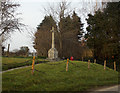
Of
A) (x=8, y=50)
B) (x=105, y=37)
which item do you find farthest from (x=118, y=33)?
(x=8, y=50)

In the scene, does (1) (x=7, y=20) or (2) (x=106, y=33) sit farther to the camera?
(2) (x=106, y=33)

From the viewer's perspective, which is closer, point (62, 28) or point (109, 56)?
point (109, 56)

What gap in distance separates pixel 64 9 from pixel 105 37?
38.7 ft

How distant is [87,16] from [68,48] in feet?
30.6

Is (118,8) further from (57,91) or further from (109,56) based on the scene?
(57,91)

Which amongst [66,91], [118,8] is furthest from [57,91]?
[118,8]

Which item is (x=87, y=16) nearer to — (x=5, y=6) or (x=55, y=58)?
(x=55, y=58)

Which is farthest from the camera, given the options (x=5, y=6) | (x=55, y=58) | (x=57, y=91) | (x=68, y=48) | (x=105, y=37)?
(x=68, y=48)

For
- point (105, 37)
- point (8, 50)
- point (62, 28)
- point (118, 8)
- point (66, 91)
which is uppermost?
point (118, 8)

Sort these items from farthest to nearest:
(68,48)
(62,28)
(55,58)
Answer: (68,48) → (62,28) → (55,58)

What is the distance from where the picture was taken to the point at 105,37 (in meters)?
28.8

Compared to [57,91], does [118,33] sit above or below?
above

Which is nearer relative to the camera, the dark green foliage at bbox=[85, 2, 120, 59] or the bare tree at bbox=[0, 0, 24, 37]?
the bare tree at bbox=[0, 0, 24, 37]

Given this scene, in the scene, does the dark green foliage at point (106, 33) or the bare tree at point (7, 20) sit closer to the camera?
the bare tree at point (7, 20)
